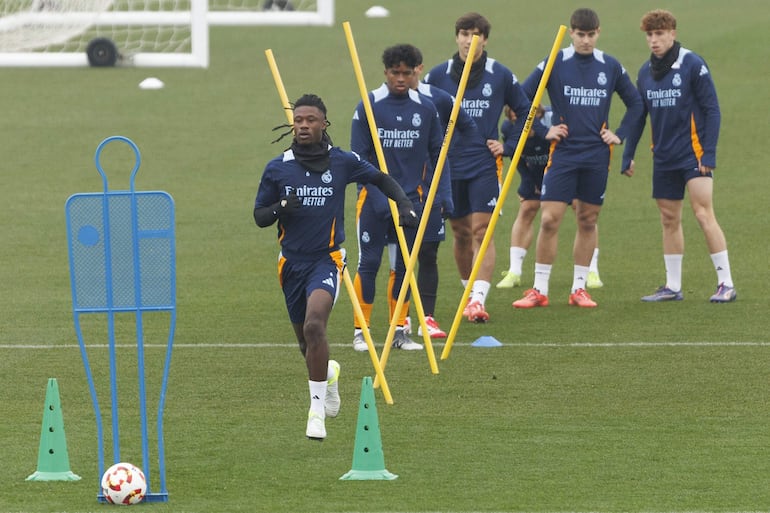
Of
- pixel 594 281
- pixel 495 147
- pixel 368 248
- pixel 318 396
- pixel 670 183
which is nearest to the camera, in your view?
pixel 318 396

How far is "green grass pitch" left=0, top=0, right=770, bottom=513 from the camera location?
8.31 m

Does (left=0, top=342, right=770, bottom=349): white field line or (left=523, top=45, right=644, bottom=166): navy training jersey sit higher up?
(left=523, top=45, right=644, bottom=166): navy training jersey

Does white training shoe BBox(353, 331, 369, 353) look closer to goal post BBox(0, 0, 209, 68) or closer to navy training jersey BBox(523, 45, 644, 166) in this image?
navy training jersey BBox(523, 45, 644, 166)

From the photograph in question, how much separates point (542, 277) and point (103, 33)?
1718cm

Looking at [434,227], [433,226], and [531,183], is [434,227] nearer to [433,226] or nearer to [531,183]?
[433,226]

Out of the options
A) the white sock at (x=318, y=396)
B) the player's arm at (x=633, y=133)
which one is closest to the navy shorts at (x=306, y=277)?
the white sock at (x=318, y=396)

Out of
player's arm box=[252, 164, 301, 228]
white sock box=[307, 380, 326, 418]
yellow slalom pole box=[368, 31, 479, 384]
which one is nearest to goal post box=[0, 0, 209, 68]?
yellow slalom pole box=[368, 31, 479, 384]

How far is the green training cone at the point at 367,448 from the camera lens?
27.6 ft

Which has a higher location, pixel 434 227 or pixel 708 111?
pixel 708 111

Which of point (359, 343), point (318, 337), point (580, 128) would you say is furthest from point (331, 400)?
point (580, 128)

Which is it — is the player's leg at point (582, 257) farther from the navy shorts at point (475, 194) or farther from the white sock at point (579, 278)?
the navy shorts at point (475, 194)

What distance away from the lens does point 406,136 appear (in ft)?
39.2

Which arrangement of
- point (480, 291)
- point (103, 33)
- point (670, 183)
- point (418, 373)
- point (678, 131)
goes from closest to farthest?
point (418, 373), point (480, 291), point (678, 131), point (670, 183), point (103, 33)

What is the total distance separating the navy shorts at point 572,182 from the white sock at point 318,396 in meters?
4.88
